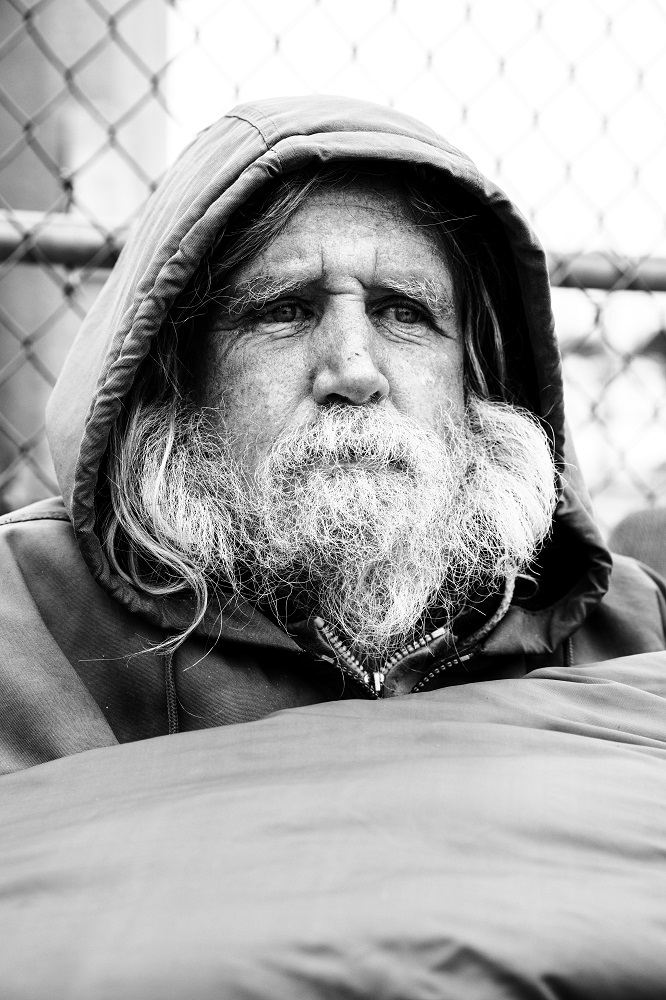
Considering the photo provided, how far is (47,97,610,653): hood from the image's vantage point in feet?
4.56

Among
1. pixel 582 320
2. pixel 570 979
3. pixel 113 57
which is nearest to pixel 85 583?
pixel 570 979

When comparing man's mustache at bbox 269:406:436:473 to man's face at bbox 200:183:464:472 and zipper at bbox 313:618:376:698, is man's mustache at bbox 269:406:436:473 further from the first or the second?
zipper at bbox 313:618:376:698

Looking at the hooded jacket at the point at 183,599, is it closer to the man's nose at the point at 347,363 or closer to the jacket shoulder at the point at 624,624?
Answer: the jacket shoulder at the point at 624,624

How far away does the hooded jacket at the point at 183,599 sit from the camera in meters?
1.38

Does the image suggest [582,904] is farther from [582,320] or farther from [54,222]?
[582,320]

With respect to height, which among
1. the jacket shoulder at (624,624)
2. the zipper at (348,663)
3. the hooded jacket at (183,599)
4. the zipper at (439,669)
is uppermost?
the hooded jacket at (183,599)

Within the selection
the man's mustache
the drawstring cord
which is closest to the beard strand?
the man's mustache

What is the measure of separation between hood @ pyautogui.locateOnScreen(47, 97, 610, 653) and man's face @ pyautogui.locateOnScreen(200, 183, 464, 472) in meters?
0.12

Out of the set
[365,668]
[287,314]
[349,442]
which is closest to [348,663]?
[365,668]

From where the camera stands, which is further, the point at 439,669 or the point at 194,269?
the point at 439,669

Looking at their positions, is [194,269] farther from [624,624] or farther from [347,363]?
[624,624]

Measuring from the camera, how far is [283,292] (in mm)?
1536

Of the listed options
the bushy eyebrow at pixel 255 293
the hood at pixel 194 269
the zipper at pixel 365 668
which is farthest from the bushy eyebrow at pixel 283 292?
the zipper at pixel 365 668

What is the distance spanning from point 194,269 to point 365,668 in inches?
26.7
